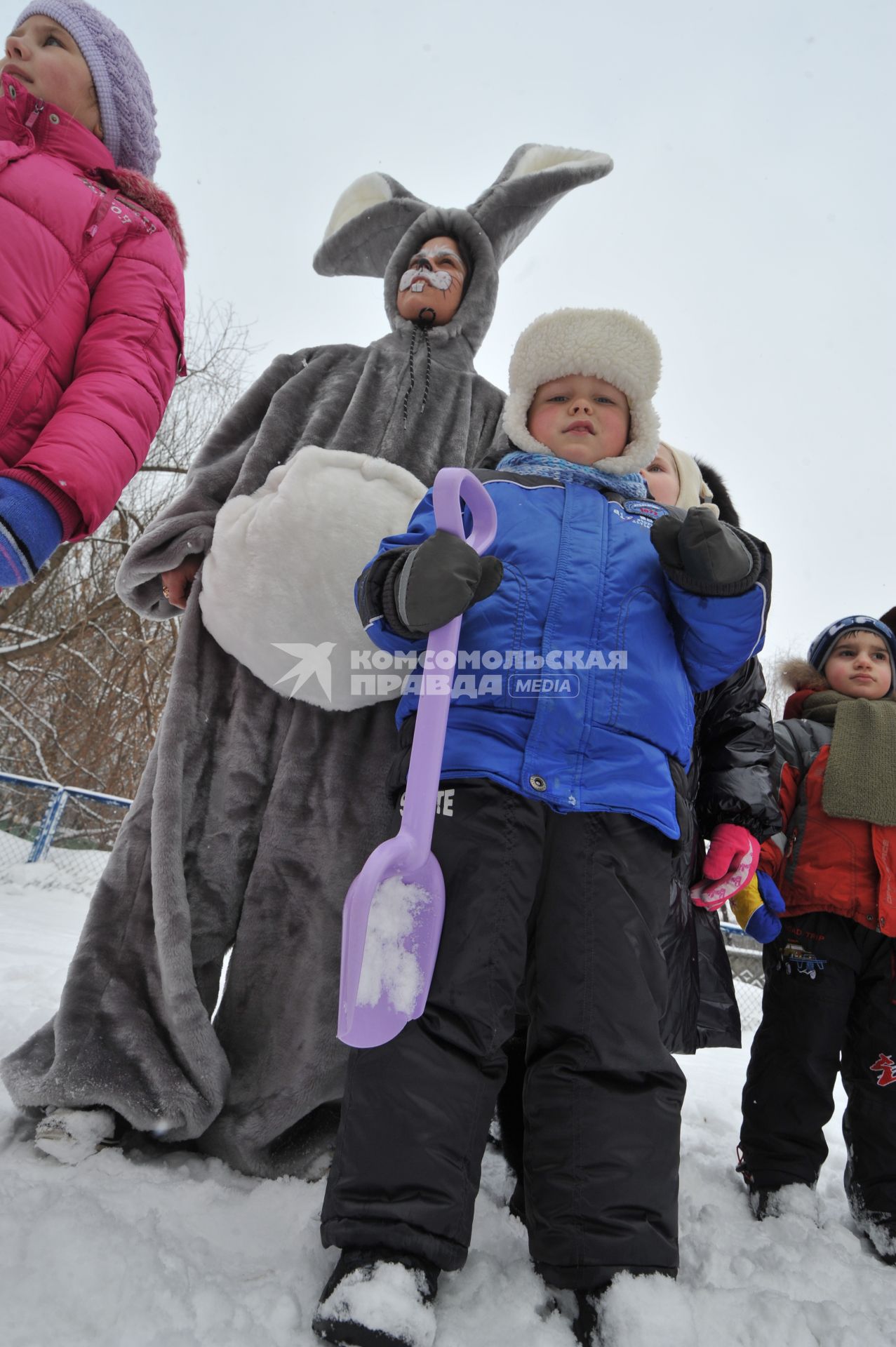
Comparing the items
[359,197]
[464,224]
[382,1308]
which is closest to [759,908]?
[382,1308]

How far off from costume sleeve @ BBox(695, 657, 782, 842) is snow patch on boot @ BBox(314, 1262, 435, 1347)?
1.14 metres

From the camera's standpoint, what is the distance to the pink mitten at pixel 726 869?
1.65m

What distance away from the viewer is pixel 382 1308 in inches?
31.9

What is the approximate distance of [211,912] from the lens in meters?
1.50

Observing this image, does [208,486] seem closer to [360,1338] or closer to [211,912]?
[211,912]

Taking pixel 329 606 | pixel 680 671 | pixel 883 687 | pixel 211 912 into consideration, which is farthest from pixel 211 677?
pixel 883 687

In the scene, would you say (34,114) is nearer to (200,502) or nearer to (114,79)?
(114,79)

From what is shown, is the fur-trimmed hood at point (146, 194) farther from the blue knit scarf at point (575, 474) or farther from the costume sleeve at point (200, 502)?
the blue knit scarf at point (575, 474)

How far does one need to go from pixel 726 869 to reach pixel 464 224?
180 centimetres

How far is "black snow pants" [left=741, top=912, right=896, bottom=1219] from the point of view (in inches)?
64.9

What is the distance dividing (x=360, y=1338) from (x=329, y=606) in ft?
3.47

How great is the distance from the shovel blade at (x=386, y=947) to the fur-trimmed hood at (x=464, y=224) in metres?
1.48

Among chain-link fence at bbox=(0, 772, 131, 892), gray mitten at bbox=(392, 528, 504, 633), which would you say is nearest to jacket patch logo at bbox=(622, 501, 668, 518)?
gray mitten at bbox=(392, 528, 504, 633)

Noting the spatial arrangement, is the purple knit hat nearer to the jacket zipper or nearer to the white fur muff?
the jacket zipper
